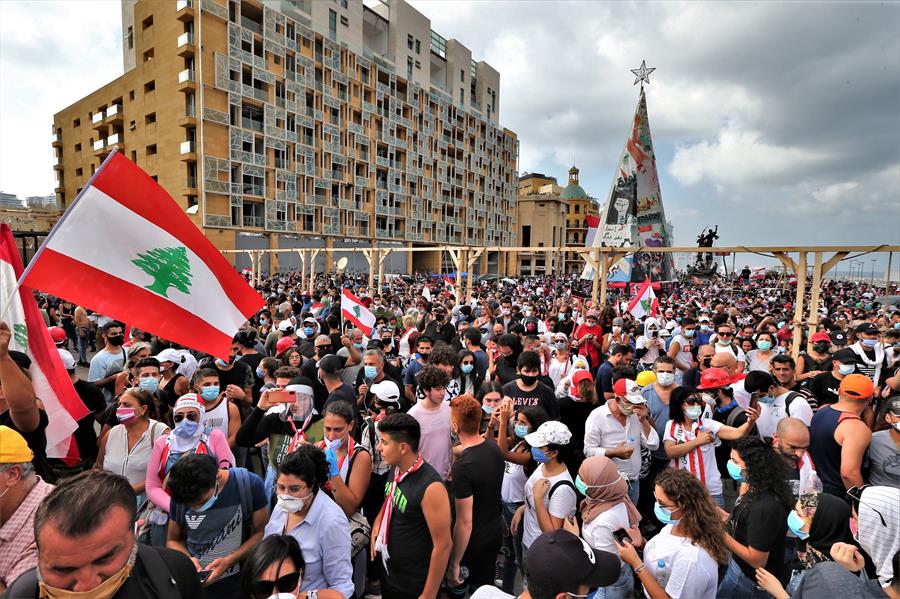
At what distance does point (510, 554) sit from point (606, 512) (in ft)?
4.66

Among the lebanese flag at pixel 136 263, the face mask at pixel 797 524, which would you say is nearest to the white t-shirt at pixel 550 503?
the face mask at pixel 797 524

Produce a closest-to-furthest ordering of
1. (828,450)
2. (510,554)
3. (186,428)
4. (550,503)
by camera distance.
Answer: (550,503) → (186,428) → (828,450) → (510,554)

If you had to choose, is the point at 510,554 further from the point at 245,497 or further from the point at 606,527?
the point at 245,497

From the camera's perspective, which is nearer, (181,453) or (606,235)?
(181,453)

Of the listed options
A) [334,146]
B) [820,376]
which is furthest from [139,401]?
[334,146]

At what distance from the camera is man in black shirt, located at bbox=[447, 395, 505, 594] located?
2684mm

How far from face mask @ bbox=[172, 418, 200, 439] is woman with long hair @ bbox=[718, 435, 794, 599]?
3393 millimetres

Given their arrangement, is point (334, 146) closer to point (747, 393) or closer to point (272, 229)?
point (272, 229)

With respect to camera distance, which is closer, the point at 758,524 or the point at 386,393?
the point at 758,524

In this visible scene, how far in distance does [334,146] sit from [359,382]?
39489mm

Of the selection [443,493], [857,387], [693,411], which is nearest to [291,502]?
[443,493]

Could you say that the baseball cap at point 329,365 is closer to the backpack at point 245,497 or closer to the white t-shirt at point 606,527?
the backpack at point 245,497

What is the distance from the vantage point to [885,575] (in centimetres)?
182

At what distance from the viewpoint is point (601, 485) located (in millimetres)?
2502
